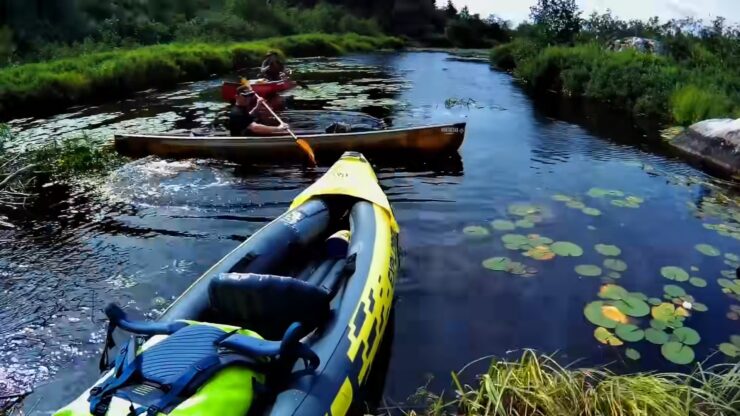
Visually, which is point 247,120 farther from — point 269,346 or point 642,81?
point 642,81

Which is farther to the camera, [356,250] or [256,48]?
[256,48]

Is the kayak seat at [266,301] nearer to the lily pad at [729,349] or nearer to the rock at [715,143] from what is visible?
the lily pad at [729,349]

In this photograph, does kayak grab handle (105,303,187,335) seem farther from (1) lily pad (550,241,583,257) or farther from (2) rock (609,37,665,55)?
(2) rock (609,37,665,55)

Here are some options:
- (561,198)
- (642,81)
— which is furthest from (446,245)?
(642,81)

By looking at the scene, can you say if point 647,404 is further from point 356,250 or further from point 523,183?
point 523,183

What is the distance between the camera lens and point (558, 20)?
1888 centimetres

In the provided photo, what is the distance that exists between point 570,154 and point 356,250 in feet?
19.4

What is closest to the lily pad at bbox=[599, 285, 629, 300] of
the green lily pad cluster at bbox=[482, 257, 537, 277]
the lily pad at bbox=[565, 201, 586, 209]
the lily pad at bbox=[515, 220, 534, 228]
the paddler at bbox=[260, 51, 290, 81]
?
the green lily pad cluster at bbox=[482, 257, 537, 277]

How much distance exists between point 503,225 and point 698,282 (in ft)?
5.91

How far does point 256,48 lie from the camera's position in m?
21.8

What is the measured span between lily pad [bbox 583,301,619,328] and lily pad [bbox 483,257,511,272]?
794 mm

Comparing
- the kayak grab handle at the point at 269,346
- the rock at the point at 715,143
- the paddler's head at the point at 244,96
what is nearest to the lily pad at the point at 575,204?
the rock at the point at 715,143

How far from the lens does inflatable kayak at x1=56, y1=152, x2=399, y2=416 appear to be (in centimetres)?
224

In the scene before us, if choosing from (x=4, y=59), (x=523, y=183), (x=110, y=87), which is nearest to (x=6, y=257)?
(x=523, y=183)
